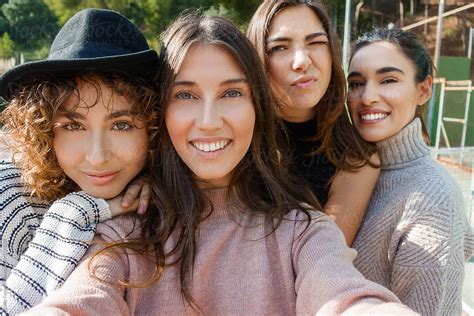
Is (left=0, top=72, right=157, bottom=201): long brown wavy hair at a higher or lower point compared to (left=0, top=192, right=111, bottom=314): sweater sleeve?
higher

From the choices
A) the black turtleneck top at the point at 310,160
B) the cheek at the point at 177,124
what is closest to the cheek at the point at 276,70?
the black turtleneck top at the point at 310,160

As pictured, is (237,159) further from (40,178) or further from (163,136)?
(40,178)

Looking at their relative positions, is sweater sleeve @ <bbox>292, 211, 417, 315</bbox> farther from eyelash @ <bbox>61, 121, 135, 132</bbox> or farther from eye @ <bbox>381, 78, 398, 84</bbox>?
eye @ <bbox>381, 78, 398, 84</bbox>

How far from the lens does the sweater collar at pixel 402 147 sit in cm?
139

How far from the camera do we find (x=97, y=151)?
103 cm

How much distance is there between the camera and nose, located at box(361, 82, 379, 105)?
1.38 meters

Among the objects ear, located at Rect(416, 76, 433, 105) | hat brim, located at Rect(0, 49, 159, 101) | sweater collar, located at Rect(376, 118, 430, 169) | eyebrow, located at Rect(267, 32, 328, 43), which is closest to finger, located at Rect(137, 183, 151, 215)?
hat brim, located at Rect(0, 49, 159, 101)

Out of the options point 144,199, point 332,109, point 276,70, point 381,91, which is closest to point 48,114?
point 144,199

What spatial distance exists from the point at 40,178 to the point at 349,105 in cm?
83

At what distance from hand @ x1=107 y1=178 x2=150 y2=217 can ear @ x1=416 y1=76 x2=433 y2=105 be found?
841mm

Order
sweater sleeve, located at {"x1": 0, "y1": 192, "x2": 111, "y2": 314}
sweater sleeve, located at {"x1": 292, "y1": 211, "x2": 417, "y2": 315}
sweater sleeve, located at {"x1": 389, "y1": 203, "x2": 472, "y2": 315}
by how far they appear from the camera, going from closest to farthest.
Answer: sweater sleeve, located at {"x1": 292, "y1": 211, "x2": 417, "y2": 315}, sweater sleeve, located at {"x1": 0, "y1": 192, "x2": 111, "y2": 314}, sweater sleeve, located at {"x1": 389, "y1": 203, "x2": 472, "y2": 315}

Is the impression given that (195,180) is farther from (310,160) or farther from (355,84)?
(355,84)

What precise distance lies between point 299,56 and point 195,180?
457mm

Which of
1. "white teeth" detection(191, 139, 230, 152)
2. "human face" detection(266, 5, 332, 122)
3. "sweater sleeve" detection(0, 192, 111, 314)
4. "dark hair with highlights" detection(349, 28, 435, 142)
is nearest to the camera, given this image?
"sweater sleeve" detection(0, 192, 111, 314)
